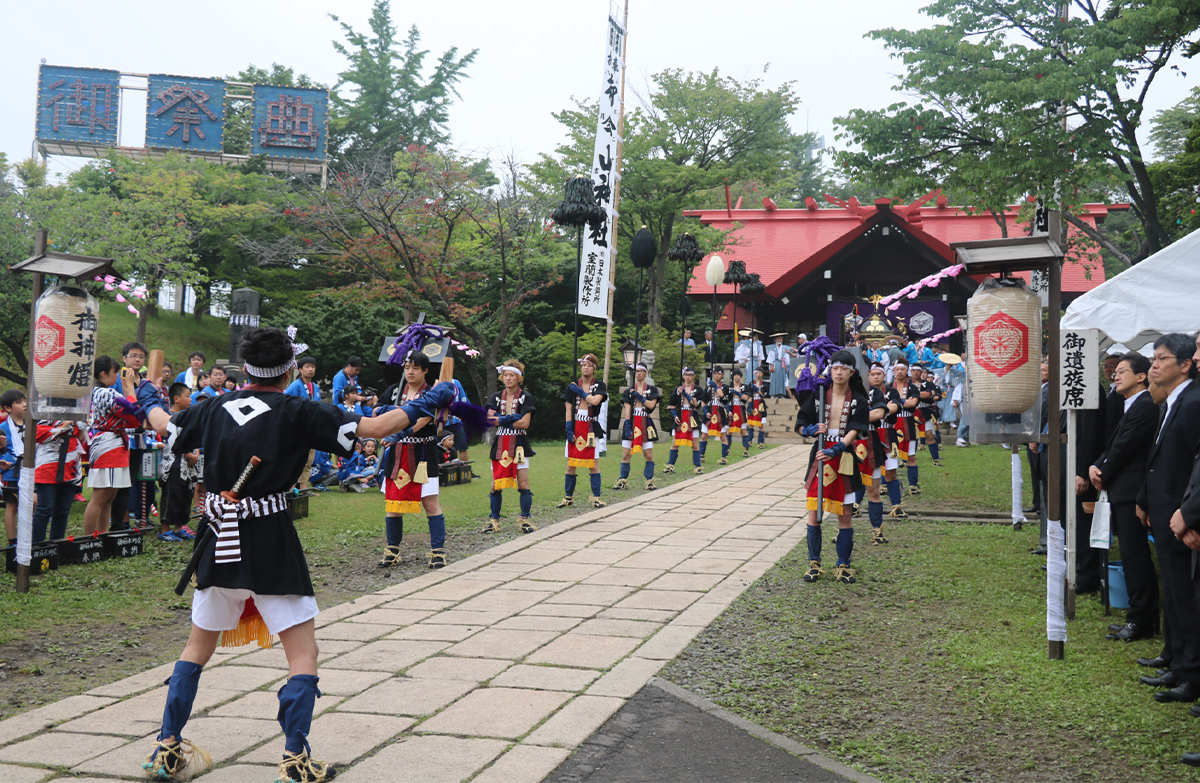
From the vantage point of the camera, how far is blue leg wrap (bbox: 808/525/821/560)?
7555mm

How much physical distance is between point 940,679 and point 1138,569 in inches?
71.2

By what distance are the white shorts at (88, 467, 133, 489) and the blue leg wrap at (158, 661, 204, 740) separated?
5.36 meters

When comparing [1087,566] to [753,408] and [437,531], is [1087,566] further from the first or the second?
[753,408]

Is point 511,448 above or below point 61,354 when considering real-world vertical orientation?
below

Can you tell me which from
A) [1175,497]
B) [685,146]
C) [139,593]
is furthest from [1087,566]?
[685,146]

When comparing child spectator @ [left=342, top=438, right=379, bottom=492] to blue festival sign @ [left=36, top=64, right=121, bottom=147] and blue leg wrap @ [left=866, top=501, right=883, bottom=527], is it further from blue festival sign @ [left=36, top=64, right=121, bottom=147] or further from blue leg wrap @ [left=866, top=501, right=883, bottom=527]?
blue festival sign @ [left=36, top=64, right=121, bottom=147]

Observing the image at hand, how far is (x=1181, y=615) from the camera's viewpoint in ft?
15.3

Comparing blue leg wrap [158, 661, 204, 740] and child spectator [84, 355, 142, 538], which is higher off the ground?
child spectator [84, 355, 142, 538]

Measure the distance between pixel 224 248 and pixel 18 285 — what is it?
845 centimetres

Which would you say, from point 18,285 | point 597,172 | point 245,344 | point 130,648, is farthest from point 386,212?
point 245,344

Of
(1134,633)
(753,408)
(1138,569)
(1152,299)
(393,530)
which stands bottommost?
(1134,633)

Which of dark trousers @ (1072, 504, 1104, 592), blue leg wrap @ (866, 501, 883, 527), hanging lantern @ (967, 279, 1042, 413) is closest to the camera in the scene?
hanging lantern @ (967, 279, 1042, 413)

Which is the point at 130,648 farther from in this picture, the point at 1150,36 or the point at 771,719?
the point at 1150,36

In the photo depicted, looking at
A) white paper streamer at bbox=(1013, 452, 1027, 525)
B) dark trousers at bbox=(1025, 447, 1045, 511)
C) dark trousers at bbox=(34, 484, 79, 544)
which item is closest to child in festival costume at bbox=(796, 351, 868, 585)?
dark trousers at bbox=(1025, 447, 1045, 511)
